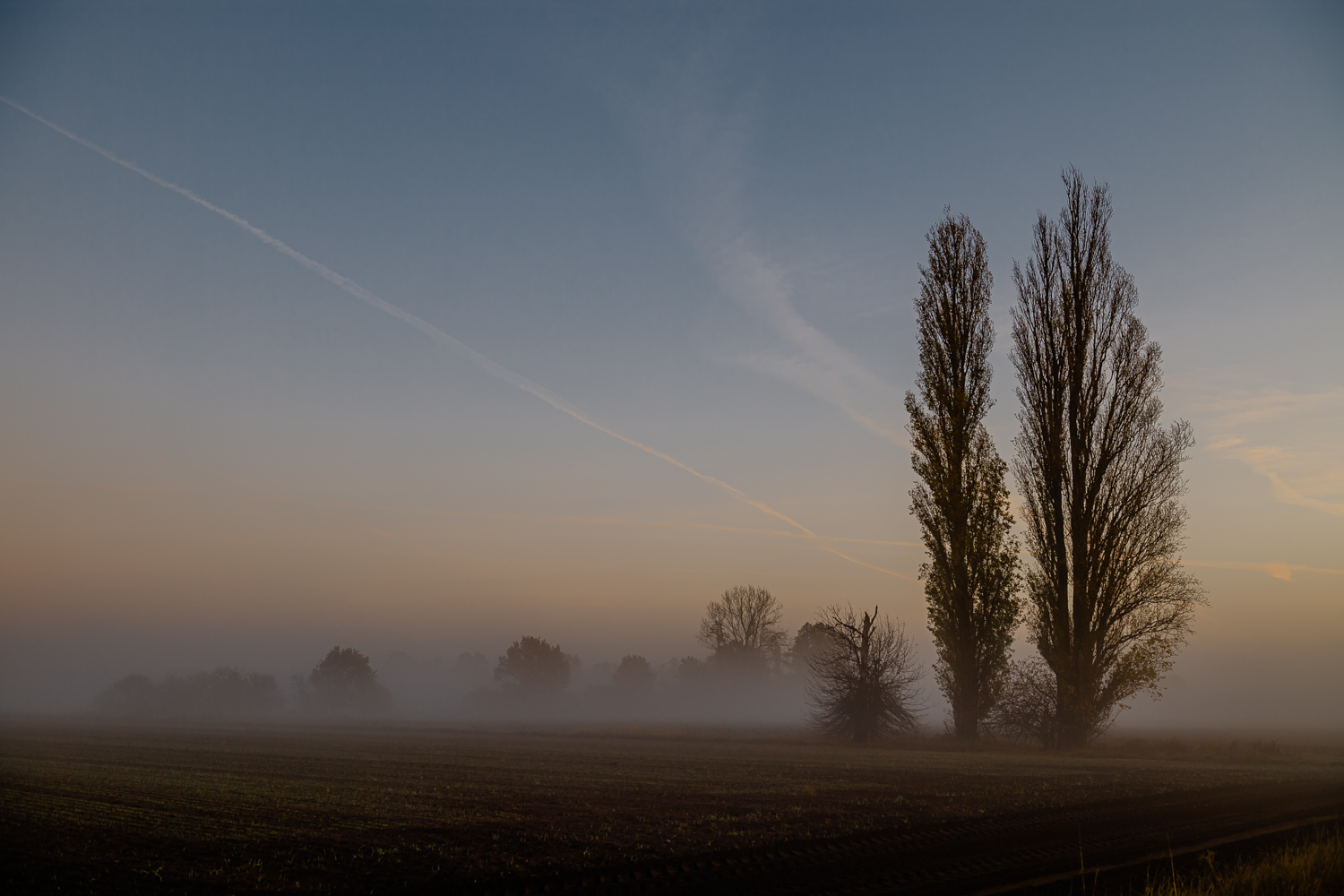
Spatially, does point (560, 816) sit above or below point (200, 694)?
above

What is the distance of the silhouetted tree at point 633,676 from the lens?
454 ft

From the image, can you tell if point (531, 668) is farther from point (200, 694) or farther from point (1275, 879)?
point (1275, 879)

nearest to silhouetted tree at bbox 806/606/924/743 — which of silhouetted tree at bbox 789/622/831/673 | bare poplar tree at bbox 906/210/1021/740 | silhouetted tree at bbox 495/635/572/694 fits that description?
bare poplar tree at bbox 906/210/1021/740

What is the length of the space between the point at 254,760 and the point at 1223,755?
34.1 meters

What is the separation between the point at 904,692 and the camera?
1454 inches

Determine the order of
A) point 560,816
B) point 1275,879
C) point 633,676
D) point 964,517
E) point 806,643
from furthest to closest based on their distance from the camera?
point 633,676 → point 806,643 → point 964,517 → point 560,816 → point 1275,879

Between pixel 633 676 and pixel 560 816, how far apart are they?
132 m

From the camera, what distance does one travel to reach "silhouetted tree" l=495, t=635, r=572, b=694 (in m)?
124

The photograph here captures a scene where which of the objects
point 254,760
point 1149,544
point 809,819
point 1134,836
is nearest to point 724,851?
point 809,819

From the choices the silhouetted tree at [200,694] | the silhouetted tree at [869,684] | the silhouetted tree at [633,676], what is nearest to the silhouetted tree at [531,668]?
the silhouetted tree at [633,676]

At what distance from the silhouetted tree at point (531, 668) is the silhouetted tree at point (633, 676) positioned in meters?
16.5

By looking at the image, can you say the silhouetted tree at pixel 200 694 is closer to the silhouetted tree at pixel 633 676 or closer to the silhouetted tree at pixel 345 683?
the silhouetted tree at pixel 345 683

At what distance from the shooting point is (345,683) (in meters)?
117

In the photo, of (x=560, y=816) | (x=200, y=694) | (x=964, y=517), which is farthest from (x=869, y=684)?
(x=200, y=694)
